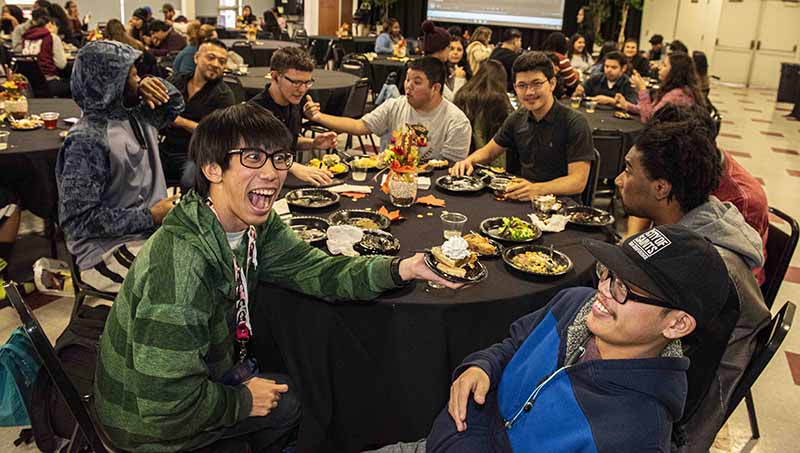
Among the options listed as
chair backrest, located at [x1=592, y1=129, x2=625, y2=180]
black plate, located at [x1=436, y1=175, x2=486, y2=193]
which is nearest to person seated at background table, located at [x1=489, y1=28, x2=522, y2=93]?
Answer: chair backrest, located at [x1=592, y1=129, x2=625, y2=180]

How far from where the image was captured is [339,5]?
1722 cm

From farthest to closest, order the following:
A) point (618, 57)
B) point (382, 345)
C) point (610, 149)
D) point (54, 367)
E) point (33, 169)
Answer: point (618, 57) < point (610, 149) < point (33, 169) < point (382, 345) < point (54, 367)

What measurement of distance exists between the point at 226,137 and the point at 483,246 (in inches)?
41.2

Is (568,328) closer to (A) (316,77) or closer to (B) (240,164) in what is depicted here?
(B) (240,164)

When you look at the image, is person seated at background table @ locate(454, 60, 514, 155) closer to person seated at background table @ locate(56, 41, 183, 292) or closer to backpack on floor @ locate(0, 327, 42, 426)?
person seated at background table @ locate(56, 41, 183, 292)

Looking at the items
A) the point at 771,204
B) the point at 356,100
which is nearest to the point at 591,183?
the point at 356,100

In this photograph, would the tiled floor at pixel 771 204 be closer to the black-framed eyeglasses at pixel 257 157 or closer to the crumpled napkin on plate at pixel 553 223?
the crumpled napkin on plate at pixel 553 223

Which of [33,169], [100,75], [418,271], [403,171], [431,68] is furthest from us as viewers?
[431,68]

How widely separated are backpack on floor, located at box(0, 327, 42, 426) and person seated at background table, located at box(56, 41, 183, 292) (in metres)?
0.86

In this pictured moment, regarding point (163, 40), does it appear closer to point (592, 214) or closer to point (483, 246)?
point (592, 214)

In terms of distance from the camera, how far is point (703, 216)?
2029mm

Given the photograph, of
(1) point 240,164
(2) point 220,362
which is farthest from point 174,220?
(2) point 220,362

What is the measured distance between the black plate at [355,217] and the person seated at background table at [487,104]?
1.96 m

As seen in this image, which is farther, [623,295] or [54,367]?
[54,367]
